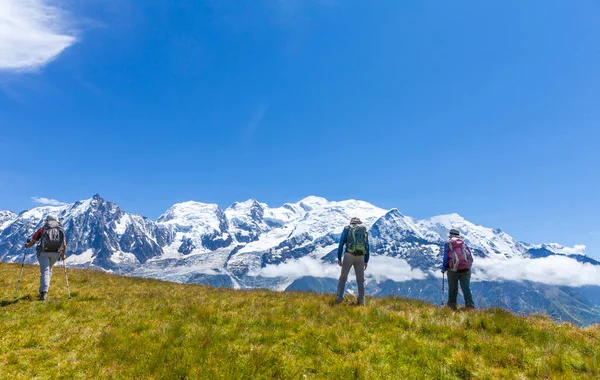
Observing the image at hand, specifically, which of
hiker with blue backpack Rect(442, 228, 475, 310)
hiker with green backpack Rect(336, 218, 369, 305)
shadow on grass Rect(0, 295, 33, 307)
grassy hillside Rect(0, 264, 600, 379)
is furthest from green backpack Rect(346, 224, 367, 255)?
shadow on grass Rect(0, 295, 33, 307)

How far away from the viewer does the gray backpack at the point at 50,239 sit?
15285 mm

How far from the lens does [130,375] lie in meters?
7.86

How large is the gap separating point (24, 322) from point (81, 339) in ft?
9.13

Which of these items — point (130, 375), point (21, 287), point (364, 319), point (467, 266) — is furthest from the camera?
point (21, 287)

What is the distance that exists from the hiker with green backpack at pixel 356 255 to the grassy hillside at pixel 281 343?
1.47 m

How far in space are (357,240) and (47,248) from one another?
43.9 ft

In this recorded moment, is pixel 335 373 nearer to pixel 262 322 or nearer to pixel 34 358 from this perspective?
pixel 262 322

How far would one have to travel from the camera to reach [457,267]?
1431 cm

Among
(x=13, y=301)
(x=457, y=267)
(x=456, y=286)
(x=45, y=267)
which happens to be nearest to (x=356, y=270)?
(x=457, y=267)

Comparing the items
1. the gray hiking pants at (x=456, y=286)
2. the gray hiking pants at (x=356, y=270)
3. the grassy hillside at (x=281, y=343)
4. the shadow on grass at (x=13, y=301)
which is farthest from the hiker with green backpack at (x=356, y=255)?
the shadow on grass at (x=13, y=301)

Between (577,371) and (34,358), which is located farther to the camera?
(34,358)

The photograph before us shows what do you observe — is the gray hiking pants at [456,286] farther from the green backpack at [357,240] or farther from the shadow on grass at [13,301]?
the shadow on grass at [13,301]

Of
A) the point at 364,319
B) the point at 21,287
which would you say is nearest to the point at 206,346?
the point at 364,319

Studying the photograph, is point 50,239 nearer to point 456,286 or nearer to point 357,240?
point 357,240
